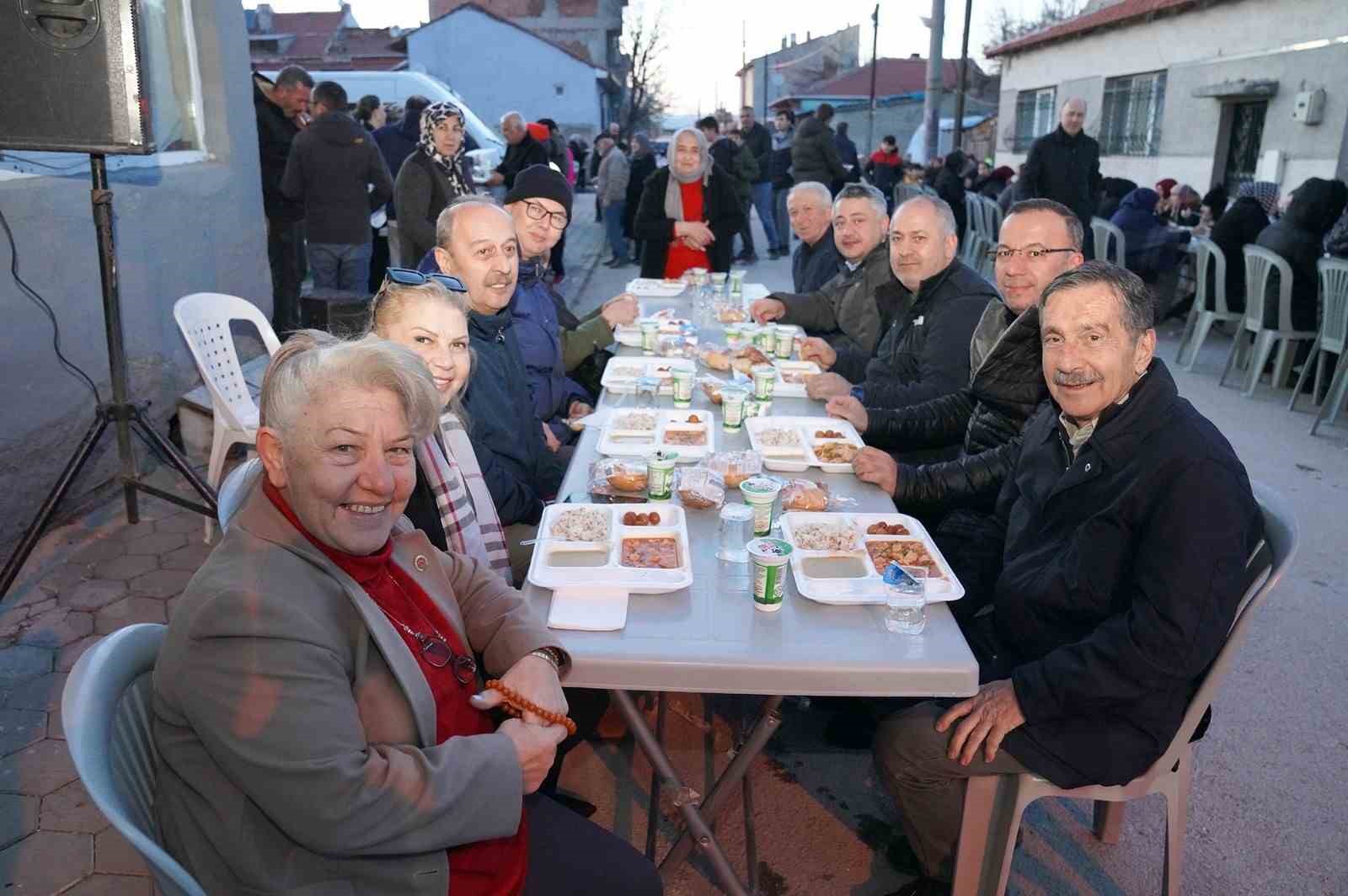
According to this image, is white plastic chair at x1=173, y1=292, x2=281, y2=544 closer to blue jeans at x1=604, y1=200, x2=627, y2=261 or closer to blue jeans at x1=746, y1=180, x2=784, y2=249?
blue jeans at x1=604, y1=200, x2=627, y2=261

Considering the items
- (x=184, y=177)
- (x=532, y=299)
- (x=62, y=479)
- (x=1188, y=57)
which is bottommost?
(x=62, y=479)

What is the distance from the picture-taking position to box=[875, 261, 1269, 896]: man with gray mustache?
184cm

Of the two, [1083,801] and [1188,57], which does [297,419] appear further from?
[1188,57]

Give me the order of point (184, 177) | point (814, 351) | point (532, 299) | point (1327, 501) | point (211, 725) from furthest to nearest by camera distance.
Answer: point (184, 177) < point (1327, 501) < point (814, 351) < point (532, 299) < point (211, 725)

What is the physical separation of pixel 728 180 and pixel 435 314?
521 cm

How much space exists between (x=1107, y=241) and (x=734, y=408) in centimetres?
703

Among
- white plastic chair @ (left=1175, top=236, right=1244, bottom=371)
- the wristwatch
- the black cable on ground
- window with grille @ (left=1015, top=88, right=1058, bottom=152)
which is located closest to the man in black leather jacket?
the wristwatch

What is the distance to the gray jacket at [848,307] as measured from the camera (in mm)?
4715

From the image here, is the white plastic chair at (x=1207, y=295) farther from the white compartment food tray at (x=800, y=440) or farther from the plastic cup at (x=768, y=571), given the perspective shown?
the plastic cup at (x=768, y=571)

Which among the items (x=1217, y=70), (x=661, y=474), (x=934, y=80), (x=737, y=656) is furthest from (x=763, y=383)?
(x=934, y=80)

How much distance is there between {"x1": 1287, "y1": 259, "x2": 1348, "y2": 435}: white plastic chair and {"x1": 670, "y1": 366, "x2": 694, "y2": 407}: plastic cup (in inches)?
183

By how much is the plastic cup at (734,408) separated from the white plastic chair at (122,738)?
6.47 ft

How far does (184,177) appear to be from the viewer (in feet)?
17.8

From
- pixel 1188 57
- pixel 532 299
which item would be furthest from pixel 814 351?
pixel 1188 57
